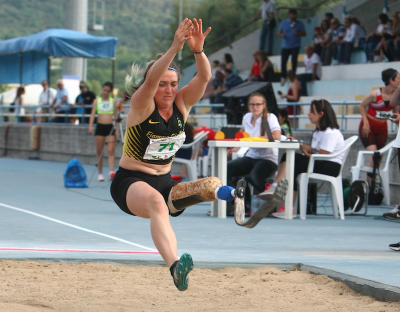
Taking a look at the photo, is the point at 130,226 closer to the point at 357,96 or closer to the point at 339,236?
the point at 339,236

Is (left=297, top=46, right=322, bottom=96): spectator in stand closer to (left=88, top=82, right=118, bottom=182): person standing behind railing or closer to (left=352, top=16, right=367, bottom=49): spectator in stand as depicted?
(left=352, top=16, right=367, bottom=49): spectator in stand

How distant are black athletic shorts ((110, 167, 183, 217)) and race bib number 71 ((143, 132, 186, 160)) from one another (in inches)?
5.9

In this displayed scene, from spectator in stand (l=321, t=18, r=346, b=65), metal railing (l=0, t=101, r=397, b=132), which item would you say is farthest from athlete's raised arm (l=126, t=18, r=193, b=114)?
spectator in stand (l=321, t=18, r=346, b=65)

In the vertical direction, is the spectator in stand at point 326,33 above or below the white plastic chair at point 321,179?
above

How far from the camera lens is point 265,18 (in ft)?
69.4

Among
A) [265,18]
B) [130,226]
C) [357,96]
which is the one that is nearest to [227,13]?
[265,18]

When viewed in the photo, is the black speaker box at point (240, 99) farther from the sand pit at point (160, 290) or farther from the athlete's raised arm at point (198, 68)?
the athlete's raised arm at point (198, 68)

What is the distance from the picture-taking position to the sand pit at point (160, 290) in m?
4.66

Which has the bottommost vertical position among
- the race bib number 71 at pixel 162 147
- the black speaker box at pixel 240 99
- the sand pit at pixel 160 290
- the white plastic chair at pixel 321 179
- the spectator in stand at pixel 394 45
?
the sand pit at pixel 160 290

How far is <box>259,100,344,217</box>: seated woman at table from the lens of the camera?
9344 mm

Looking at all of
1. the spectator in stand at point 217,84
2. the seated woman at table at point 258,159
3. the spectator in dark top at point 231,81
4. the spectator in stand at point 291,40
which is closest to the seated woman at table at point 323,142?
the seated woman at table at point 258,159

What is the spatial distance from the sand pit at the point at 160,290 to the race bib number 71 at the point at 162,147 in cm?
108

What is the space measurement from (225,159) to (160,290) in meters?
4.13

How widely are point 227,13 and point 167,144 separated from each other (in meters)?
65.4
